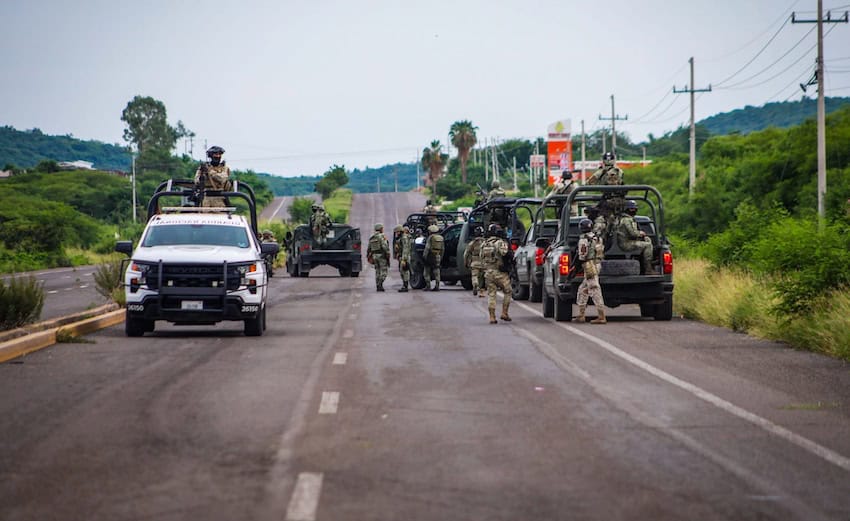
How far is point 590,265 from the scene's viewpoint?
67.1 feet

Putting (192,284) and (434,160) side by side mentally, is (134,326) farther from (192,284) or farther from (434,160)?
(434,160)

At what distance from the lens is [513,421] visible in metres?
9.98

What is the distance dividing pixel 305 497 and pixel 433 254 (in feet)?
84.9

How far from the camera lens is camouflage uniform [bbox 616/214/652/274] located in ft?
69.7

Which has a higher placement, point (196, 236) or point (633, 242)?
point (196, 236)

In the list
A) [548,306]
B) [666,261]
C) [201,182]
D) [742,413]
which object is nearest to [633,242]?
[666,261]

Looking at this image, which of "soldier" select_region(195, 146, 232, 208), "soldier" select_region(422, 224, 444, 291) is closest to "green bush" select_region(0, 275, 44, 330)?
"soldier" select_region(195, 146, 232, 208)

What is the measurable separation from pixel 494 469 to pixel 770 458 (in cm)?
190

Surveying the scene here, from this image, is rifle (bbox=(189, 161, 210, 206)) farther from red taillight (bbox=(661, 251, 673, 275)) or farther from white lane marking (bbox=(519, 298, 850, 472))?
white lane marking (bbox=(519, 298, 850, 472))

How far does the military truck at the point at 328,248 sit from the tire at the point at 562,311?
23067 millimetres

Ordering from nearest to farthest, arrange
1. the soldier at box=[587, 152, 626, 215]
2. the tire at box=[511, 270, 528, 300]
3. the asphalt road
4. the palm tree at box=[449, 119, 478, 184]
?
the asphalt road < the soldier at box=[587, 152, 626, 215] < the tire at box=[511, 270, 528, 300] < the palm tree at box=[449, 119, 478, 184]

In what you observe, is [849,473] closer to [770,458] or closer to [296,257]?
[770,458]

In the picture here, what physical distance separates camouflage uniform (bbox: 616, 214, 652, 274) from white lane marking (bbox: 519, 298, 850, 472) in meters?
5.14

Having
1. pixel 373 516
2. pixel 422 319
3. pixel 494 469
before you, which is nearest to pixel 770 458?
pixel 494 469
